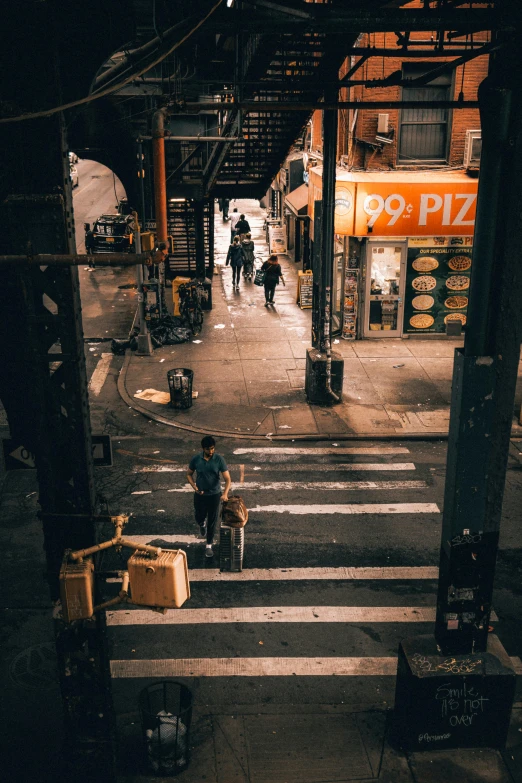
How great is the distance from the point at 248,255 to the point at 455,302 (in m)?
9.11

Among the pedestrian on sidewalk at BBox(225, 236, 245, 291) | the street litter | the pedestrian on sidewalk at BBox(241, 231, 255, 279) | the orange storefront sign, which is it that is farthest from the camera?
the pedestrian on sidewalk at BBox(241, 231, 255, 279)

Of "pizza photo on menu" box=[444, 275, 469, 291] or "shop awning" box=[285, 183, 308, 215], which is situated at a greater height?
"shop awning" box=[285, 183, 308, 215]

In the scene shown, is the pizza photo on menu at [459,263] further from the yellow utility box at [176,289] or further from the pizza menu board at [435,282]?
the yellow utility box at [176,289]

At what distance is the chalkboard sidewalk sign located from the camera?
7.02 meters

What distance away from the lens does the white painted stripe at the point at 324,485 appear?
12617 millimetres

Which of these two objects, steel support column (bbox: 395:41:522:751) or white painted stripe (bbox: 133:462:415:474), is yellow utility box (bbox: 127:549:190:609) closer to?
steel support column (bbox: 395:41:522:751)

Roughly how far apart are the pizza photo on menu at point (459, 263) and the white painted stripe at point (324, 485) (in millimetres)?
9057

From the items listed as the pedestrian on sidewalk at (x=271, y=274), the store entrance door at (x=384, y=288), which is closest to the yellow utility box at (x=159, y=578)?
the store entrance door at (x=384, y=288)

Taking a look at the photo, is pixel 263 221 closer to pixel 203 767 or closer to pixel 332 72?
pixel 332 72

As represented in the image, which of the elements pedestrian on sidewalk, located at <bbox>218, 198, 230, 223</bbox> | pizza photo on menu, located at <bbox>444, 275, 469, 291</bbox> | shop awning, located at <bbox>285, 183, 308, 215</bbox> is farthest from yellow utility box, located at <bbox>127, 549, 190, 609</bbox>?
pedestrian on sidewalk, located at <bbox>218, 198, 230, 223</bbox>

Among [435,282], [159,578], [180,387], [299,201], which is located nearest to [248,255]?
[299,201]

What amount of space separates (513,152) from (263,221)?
35139 millimetres

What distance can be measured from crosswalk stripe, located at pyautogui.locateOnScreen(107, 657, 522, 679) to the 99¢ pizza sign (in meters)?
12.6

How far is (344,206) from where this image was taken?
18672 millimetres
